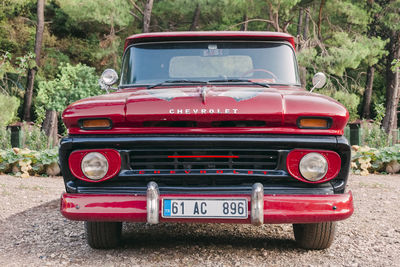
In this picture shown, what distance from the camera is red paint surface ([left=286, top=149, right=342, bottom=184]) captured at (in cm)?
364

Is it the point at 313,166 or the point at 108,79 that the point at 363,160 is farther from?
the point at 313,166

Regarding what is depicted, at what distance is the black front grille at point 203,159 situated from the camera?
3658 millimetres

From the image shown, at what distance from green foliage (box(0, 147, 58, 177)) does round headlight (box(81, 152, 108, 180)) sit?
6737 millimetres

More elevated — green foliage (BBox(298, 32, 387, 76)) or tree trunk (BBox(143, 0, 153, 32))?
tree trunk (BBox(143, 0, 153, 32))

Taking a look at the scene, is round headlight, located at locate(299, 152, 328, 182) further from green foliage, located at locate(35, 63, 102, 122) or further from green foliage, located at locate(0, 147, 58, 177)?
green foliage, located at locate(35, 63, 102, 122)

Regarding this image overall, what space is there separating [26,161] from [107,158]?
7.07m

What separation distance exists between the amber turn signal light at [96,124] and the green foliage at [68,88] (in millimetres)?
17131

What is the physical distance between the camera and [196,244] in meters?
4.46

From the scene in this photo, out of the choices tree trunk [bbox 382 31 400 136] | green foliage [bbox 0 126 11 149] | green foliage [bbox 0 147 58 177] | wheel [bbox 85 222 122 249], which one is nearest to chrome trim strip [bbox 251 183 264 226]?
wheel [bbox 85 222 122 249]

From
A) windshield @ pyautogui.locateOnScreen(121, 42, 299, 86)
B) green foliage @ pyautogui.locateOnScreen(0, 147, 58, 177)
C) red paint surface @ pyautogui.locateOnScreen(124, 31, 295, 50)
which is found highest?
red paint surface @ pyautogui.locateOnScreen(124, 31, 295, 50)

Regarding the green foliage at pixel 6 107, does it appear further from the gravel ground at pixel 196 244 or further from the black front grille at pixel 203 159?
the black front grille at pixel 203 159

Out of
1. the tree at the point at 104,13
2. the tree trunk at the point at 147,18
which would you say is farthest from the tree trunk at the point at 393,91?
the tree at the point at 104,13

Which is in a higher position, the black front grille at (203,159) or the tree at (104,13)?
the tree at (104,13)

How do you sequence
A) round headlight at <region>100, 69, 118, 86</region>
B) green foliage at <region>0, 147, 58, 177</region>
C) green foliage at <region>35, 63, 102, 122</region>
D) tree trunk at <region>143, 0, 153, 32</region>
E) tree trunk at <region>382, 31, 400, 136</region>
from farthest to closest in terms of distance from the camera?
tree trunk at <region>382, 31, 400, 136</region>
tree trunk at <region>143, 0, 153, 32</region>
green foliage at <region>35, 63, 102, 122</region>
green foliage at <region>0, 147, 58, 177</region>
round headlight at <region>100, 69, 118, 86</region>
